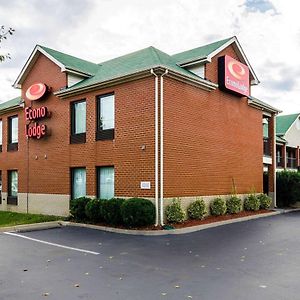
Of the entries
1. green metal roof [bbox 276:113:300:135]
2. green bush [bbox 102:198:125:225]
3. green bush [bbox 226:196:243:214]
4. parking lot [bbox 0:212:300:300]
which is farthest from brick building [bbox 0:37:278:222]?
green metal roof [bbox 276:113:300:135]

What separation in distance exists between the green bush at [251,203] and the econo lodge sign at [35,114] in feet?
36.1

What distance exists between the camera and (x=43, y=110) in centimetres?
1916

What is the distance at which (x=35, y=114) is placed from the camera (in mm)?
19578

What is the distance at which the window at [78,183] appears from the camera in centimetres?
1762

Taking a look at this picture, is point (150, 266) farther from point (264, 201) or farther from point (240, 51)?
point (240, 51)

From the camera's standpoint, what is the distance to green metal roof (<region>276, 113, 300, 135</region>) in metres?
37.7

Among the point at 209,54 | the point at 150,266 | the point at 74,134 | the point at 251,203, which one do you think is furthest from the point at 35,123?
the point at 150,266

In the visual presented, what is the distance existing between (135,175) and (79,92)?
207 inches

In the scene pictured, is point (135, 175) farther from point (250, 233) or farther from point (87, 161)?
point (250, 233)

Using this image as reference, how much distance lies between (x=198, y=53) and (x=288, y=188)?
10706 mm

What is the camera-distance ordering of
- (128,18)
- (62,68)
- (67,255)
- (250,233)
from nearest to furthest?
(67,255) → (250,233) → (128,18) → (62,68)

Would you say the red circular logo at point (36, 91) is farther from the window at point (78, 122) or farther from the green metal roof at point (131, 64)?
the window at point (78, 122)

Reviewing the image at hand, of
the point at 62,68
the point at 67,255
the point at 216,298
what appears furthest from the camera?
the point at 62,68

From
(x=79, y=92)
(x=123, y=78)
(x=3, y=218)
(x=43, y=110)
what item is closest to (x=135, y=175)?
(x=123, y=78)
